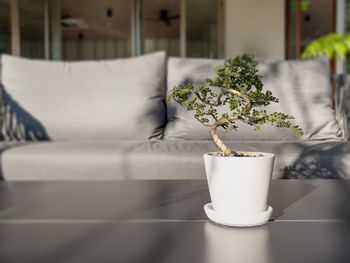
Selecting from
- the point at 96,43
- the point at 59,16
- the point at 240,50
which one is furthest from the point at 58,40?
the point at 96,43

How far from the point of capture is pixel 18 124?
1709 millimetres

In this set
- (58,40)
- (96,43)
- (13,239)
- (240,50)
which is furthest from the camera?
(96,43)

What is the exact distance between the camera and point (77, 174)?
Result: 1.34 metres

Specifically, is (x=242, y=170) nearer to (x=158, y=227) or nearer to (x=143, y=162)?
(x=158, y=227)

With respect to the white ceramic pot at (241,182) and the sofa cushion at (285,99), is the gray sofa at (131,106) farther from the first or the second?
the white ceramic pot at (241,182)

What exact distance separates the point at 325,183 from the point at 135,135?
1032 millimetres

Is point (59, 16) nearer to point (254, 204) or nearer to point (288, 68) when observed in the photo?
point (288, 68)

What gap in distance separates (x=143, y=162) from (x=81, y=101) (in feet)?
1.97

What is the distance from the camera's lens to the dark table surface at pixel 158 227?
444 mm

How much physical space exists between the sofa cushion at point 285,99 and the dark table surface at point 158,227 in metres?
0.84

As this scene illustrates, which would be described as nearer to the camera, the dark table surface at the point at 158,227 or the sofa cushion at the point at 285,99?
the dark table surface at the point at 158,227

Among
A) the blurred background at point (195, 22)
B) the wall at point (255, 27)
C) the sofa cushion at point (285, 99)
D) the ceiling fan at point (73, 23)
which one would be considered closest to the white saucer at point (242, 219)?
the sofa cushion at point (285, 99)

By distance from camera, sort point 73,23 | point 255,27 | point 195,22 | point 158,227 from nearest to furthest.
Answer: point 158,227 < point 255,27 < point 195,22 < point 73,23

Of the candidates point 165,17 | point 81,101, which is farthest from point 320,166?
point 165,17
